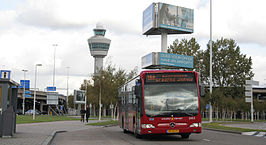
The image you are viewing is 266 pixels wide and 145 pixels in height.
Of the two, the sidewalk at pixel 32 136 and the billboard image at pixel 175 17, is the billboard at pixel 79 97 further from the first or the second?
the sidewalk at pixel 32 136

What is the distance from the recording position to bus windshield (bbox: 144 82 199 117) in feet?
59.3

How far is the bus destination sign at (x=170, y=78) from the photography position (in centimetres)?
1859

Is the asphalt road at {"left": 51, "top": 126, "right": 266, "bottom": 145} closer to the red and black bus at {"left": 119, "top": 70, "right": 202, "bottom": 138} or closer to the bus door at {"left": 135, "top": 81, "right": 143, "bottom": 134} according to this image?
the red and black bus at {"left": 119, "top": 70, "right": 202, "bottom": 138}

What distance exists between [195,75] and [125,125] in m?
7.17

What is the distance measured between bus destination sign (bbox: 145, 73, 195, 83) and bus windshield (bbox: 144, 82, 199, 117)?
0.57 feet

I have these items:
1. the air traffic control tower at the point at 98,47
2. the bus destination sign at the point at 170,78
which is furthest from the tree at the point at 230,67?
the bus destination sign at the point at 170,78

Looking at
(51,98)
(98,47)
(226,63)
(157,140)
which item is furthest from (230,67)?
(157,140)

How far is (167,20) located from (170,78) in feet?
195

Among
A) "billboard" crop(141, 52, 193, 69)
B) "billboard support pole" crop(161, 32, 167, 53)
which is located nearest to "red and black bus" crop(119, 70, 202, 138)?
"billboard support pole" crop(161, 32, 167, 53)

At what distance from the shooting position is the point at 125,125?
24516mm

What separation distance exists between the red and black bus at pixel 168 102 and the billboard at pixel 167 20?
57458mm

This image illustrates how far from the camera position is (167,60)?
86.2 metres

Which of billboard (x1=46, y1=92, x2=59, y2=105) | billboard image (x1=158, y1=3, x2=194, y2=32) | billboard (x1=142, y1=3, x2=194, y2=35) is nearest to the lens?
billboard (x1=46, y1=92, x2=59, y2=105)

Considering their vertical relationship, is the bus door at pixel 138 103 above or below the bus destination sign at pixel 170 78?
below
